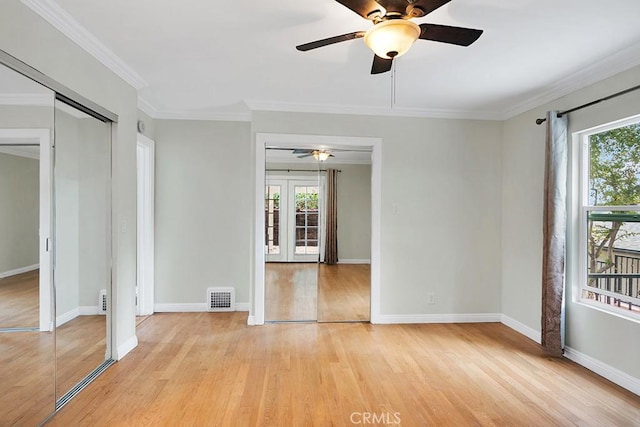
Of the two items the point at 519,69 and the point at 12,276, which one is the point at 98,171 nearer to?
the point at 12,276

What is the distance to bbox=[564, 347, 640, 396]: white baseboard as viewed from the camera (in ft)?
8.70

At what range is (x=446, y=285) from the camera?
430 centimetres

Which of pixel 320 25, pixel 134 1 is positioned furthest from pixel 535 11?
pixel 134 1

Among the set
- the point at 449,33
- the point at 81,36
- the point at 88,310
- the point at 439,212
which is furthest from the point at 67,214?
the point at 439,212

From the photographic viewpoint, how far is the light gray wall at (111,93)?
6.44ft

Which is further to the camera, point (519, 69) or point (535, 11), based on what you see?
point (519, 69)

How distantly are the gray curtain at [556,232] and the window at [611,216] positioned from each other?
0.16 meters

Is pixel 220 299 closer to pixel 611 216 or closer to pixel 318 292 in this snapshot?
pixel 318 292

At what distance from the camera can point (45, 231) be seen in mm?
2227

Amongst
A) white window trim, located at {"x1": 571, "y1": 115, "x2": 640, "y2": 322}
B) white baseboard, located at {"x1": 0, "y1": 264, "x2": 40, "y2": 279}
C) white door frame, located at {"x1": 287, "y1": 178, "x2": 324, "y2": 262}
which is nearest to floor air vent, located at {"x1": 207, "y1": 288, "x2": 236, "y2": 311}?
white door frame, located at {"x1": 287, "y1": 178, "x2": 324, "y2": 262}

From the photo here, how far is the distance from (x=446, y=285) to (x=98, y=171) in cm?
389

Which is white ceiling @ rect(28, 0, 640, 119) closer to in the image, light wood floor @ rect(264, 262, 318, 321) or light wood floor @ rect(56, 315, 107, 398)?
light wood floor @ rect(264, 262, 318, 321)

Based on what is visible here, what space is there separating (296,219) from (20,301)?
2872 millimetres

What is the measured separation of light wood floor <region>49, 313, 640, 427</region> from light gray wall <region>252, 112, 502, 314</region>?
0.56 meters
